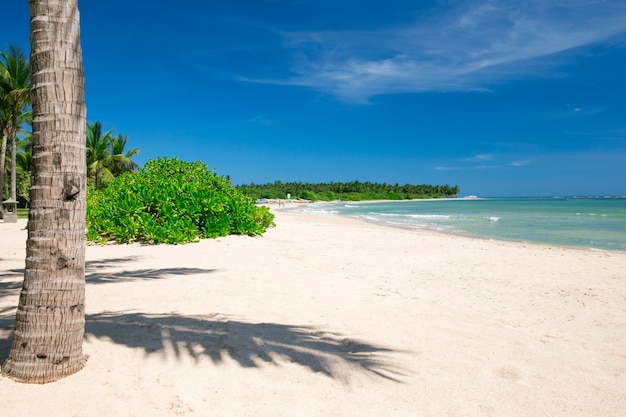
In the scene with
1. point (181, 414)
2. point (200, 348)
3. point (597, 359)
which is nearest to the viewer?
point (181, 414)

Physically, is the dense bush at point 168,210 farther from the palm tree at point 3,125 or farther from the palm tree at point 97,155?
the palm tree at point 97,155

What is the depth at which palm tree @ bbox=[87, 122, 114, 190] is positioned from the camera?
1388 inches

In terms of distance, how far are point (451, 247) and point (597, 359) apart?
879 centimetres

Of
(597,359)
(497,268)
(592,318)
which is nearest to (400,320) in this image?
(597,359)

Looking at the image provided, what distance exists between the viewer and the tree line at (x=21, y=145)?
22.9 m

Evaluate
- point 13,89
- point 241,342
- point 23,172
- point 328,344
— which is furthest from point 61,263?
point 23,172

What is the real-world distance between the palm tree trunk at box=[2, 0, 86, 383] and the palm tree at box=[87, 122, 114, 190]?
35019 mm

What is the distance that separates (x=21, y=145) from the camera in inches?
1310

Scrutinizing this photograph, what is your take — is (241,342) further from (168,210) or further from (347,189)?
(347,189)

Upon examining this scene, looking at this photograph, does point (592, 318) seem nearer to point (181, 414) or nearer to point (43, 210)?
point (181, 414)

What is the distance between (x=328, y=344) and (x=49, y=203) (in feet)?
8.55

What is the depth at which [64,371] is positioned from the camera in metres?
2.95

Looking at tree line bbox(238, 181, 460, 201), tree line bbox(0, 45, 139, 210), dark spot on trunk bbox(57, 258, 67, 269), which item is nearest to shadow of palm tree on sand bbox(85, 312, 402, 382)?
dark spot on trunk bbox(57, 258, 67, 269)

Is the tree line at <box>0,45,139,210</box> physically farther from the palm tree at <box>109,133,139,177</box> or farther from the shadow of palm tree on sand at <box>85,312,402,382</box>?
the shadow of palm tree on sand at <box>85,312,402,382</box>
